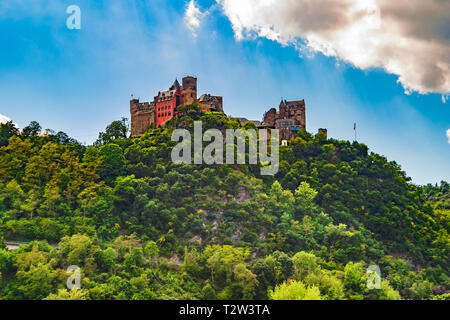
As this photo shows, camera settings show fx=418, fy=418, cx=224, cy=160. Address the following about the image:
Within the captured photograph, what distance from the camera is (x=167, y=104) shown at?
6066 centimetres

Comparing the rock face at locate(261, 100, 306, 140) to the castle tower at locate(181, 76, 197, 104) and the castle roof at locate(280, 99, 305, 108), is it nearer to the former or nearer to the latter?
the castle roof at locate(280, 99, 305, 108)

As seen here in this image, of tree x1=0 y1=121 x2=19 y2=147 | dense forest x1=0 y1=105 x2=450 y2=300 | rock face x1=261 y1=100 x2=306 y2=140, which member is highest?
rock face x1=261 y1=100 x2=306 y2=140

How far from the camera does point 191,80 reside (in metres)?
60.7

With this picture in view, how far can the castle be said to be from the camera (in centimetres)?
6066

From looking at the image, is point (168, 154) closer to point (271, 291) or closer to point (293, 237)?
point (293, 237)

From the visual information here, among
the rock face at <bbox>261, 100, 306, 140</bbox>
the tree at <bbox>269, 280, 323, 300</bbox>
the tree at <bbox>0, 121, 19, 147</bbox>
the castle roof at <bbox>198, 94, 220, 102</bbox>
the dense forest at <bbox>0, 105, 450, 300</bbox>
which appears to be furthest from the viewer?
the rock face at <bbox>261, 100, 306, 140</bbox>

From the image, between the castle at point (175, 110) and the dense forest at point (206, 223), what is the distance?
225 cm

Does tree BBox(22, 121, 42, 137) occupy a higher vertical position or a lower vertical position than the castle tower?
lower

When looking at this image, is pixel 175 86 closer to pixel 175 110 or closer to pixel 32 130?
pixel 175 110

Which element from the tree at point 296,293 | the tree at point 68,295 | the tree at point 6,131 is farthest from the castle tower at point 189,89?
the tree at point 68,295

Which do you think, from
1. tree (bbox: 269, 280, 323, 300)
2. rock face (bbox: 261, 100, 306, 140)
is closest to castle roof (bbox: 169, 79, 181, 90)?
rock face (bbox: 261, 100, 306, 140)

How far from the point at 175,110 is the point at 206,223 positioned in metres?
20.2

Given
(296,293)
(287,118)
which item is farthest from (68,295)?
(287,118)

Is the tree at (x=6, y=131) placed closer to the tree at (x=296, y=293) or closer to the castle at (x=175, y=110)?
the castle at (x=175, y=110)
